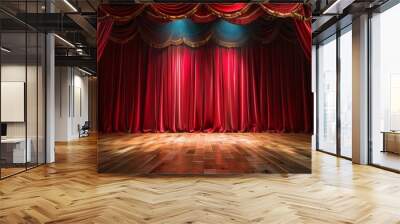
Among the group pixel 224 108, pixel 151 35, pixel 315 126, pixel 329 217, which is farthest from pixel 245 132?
pixel 329 217

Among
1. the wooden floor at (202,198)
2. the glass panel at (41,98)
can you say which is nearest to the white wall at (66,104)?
the glass panel at (41,98)

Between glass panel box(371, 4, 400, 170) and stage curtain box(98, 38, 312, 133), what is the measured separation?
2.13 meters

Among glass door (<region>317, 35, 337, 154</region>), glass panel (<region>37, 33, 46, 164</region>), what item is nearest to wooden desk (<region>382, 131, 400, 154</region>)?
glass door (<region>317, 35, 337, 154</region>)

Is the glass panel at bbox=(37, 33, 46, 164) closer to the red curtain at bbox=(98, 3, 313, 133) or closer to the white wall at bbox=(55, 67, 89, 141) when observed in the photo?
the red curtain at bbox=(98, 3, 313, 133)

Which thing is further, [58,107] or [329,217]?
[58,107]

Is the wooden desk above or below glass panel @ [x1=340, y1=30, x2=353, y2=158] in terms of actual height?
below

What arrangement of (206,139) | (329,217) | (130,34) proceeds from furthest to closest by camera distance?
(206,139)
(130,34)
(329,217)

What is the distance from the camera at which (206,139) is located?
9.09 m

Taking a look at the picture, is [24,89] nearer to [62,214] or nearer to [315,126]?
[62,214]

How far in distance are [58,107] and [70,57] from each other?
2.59 m

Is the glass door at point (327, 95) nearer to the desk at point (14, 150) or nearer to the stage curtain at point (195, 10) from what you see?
the stage curtain at point (195, 10)

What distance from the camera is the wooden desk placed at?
7426mm

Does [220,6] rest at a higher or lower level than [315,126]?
higher

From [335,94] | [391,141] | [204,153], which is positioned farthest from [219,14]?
[391,141]
